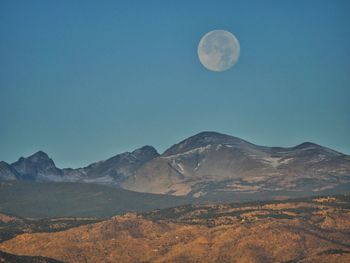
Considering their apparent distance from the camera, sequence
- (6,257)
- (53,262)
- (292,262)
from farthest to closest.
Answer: (292,262) → (53,262) → (6,257)

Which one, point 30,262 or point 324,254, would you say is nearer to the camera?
point 30,262

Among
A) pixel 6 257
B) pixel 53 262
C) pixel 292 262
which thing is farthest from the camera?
pixel 292 262

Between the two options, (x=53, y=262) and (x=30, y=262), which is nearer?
(x=30, y=262)

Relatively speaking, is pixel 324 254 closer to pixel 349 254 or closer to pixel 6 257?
pixel 349 254

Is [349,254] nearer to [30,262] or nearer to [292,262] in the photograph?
[292,262]

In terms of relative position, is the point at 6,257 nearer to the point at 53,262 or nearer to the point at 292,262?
the point at 53,262

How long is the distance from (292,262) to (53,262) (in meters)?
63.1

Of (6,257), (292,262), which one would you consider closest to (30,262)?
(6,257)

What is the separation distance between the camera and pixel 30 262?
16612cm

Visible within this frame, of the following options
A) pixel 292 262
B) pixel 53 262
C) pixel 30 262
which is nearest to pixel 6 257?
pixel 30 262

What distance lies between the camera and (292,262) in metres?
192

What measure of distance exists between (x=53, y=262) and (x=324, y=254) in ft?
232

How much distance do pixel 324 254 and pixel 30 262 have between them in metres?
76.5

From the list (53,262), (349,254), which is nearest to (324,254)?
(349,254)
